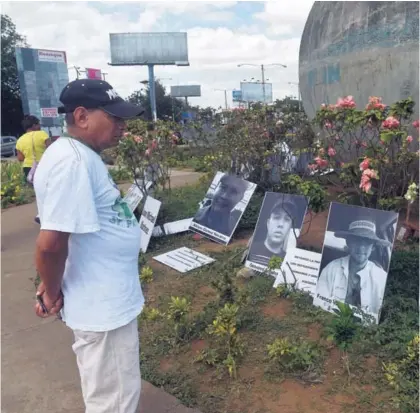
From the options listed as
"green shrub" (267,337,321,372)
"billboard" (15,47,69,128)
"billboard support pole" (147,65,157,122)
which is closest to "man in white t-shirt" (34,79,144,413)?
"green shrub" (267,337,321,372)

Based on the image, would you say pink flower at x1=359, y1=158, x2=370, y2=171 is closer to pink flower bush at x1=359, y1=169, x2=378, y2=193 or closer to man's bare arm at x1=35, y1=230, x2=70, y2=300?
pink flower bush at x1=359, y1=169, x2=378, y2=193

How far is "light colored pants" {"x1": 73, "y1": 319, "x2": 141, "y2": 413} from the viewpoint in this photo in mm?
2006

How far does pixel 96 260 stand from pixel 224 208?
384 centimetres

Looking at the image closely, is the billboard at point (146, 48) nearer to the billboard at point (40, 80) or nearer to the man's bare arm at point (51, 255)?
the billboard at point (40, 80)

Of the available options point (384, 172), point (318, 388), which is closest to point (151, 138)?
point (384, 172)

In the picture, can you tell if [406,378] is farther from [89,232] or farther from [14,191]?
[14,191]

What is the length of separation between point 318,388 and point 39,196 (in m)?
1.90

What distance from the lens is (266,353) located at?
3.14 metres

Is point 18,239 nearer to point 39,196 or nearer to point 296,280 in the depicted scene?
point 296,280

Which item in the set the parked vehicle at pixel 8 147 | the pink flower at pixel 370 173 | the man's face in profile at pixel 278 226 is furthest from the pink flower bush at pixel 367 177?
the parked vehicle at pixel 8 147

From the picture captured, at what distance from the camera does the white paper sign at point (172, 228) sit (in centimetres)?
583

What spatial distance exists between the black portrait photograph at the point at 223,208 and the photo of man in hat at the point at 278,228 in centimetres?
A: 76

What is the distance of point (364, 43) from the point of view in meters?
5.04

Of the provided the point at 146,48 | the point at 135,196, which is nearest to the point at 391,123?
the point at 135,196
